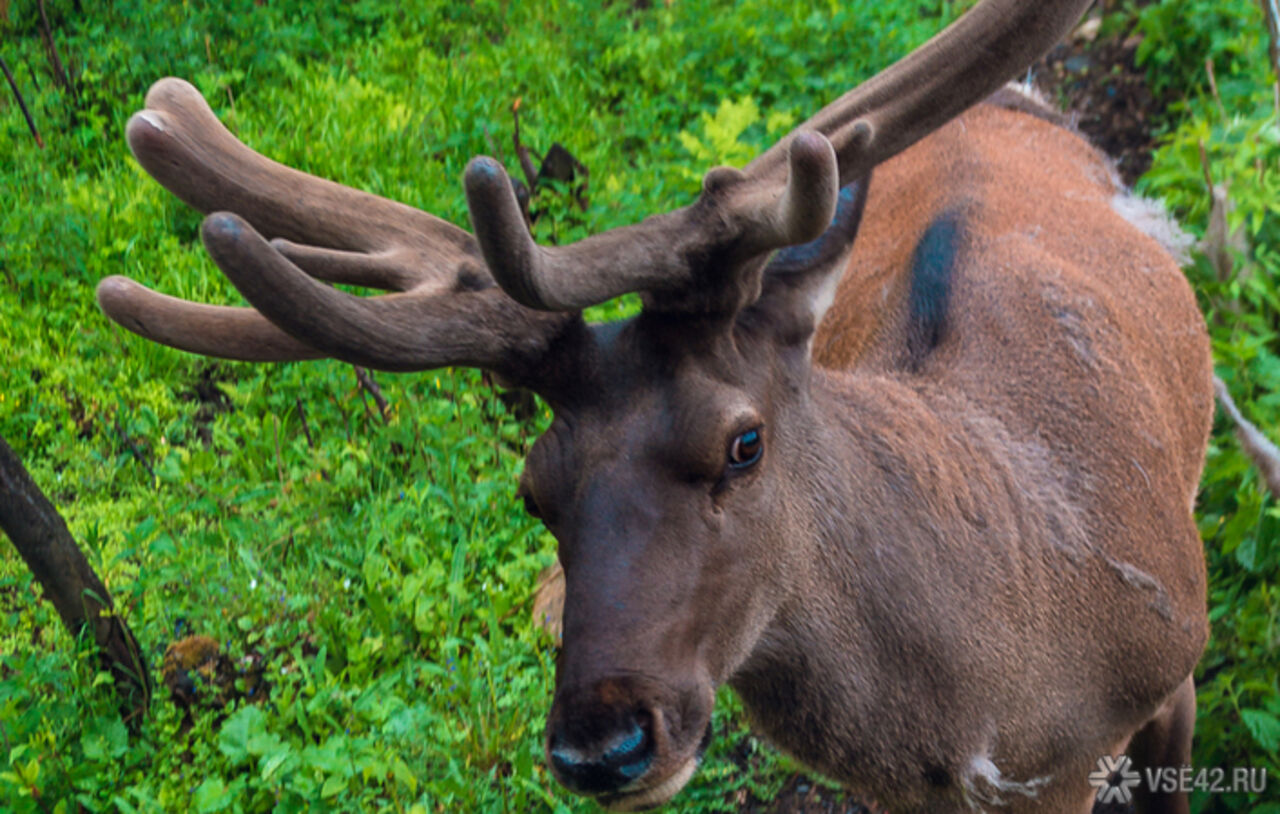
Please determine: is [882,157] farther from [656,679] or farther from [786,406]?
[656,679]

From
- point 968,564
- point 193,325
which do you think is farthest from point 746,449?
point 193,325

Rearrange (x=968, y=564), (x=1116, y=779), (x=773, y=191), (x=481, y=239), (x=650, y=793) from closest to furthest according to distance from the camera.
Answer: (x=481, y=239), (x=650, y=793), (x=773, y=191), (x=968, y=564), (x=1116, y=779)

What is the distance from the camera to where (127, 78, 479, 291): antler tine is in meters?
2.84

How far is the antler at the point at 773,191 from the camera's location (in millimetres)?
2125

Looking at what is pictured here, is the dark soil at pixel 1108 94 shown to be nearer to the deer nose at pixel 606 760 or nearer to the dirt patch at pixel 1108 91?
the dirt patch at pixel 1108 91

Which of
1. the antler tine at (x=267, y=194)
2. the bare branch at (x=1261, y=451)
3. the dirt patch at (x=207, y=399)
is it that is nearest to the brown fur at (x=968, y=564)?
the bare branch at (x=1261, y=451)

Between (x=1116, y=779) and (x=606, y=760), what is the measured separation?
8.01 feet

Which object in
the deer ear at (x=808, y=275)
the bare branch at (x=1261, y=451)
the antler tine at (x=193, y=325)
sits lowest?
the bare branch at (x=1261, y=451)

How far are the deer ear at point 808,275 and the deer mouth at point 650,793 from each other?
98 cm

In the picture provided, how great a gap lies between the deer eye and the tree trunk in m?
2.54

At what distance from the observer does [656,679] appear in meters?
2.22

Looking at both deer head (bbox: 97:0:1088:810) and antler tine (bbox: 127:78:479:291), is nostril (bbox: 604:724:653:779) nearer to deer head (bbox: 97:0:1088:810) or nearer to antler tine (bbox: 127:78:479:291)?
deer head (bbox: 97:0:1088:810)

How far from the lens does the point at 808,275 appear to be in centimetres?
273

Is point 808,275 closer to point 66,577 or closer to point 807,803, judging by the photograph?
point 807,803
